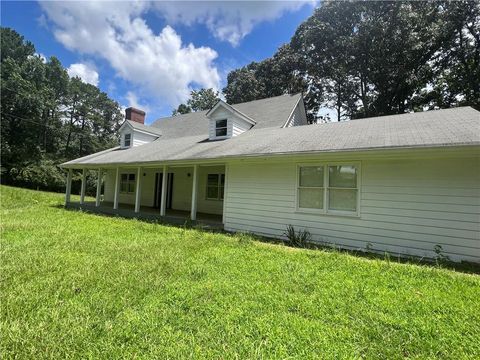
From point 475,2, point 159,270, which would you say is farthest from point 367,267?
point 475,2

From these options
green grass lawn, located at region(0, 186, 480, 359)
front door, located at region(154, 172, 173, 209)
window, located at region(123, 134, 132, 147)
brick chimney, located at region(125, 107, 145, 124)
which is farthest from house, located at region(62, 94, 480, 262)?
brick chimney, located at region(125, 107, 145, 124)

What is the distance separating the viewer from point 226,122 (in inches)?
509

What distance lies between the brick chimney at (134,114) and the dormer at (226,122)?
889 centimetres

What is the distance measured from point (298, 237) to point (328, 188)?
1.60 metres

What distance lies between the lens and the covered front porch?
12.0 meters

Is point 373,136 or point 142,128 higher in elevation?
point 142,128

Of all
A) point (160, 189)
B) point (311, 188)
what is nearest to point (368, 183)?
point (311, 188)

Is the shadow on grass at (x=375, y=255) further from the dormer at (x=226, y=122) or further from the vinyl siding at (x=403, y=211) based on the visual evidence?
the dormer at (x=226, y=122)

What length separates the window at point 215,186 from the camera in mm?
13266

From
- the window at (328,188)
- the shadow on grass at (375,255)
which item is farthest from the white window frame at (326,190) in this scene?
the shadow on grass at (375,255)

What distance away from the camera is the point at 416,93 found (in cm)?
2242

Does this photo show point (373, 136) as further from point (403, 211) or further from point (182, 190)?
point (182, 190)

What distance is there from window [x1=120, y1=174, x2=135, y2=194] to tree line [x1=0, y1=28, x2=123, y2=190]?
13349mm

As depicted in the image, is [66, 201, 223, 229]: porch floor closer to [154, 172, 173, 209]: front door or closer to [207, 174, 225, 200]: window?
[207, 174, 225, 200]: window
